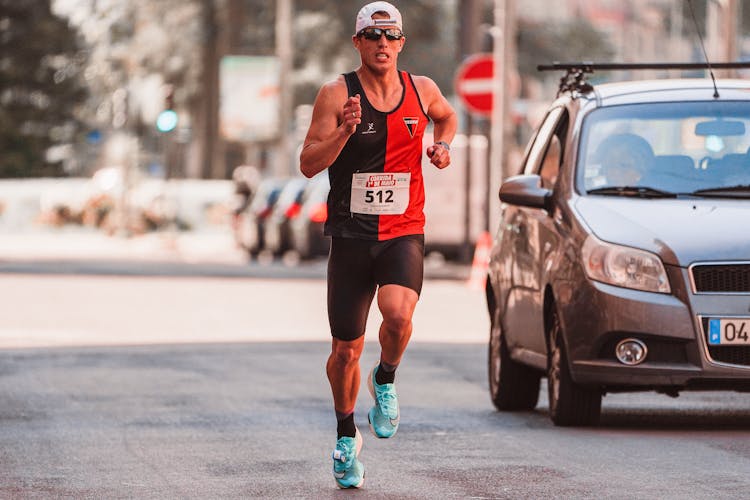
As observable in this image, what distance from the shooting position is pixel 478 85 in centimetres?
3130

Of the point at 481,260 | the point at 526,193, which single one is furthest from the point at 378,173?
the point at 481,260

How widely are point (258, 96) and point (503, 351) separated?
178 feet

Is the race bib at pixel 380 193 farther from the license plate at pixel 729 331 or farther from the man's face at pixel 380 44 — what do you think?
the license plate at pixel 729 331

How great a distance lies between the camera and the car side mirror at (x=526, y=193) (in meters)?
11.7

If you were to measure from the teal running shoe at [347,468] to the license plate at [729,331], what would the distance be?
7.98 ft

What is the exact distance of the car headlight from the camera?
35.1ft

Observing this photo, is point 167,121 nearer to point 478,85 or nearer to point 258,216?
point 258,216

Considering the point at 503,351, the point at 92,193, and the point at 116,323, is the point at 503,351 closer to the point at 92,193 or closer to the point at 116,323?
the point at 116,323

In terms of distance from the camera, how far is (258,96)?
6650 centimetres

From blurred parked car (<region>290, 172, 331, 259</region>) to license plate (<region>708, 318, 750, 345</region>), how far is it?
89.5 ft

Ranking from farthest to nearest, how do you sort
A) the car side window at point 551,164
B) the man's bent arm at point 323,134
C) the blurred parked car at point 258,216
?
the blurred parked car at point 258,216 → the car side window at point 551,164 → the man's bent arm at point 323,134

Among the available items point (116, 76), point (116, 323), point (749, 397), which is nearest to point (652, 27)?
point (116, 76)

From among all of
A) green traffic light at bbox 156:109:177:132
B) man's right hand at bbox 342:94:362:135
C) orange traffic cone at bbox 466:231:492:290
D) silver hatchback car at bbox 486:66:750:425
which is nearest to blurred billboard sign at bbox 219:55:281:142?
green traffic light at bbox 156:109:177:132

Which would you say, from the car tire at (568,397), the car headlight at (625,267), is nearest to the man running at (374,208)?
the car headlight at (625,267)
